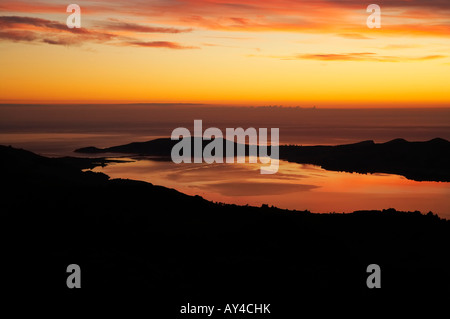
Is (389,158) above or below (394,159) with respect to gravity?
above

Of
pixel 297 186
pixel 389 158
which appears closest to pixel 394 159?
pixel 389 158

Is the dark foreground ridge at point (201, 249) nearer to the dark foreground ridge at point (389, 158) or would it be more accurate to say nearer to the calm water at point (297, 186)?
the calm water at point (297, 186)

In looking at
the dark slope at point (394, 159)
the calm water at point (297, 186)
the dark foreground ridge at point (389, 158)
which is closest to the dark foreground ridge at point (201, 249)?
the calm water at point (297, 186)

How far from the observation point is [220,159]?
81.3m

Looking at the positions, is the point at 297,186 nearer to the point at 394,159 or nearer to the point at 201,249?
the point at 394,159

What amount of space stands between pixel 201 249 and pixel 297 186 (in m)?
36.3

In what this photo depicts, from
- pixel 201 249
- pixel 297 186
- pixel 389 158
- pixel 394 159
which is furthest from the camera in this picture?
pixel 389 158

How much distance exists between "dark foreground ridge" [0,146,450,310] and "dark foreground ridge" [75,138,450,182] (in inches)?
1623

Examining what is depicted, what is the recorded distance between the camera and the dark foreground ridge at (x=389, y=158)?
6662 centimetres

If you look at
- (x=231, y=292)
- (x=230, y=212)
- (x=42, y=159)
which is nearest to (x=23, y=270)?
(x=231, y=292)

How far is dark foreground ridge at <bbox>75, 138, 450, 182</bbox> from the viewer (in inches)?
2623

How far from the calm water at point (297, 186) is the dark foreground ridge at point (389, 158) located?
3391 millimetres

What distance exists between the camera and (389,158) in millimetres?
73562
